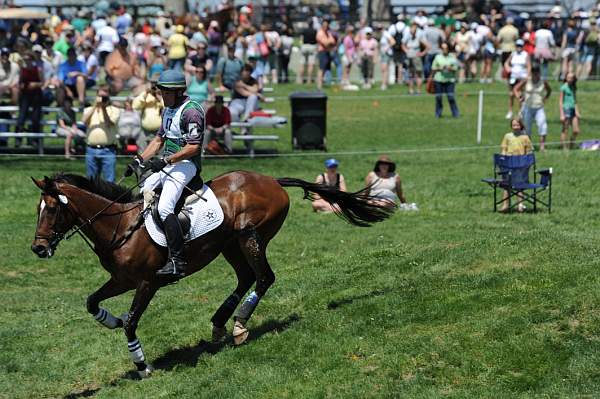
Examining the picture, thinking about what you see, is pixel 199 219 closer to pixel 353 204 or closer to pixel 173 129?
pixel 173 129

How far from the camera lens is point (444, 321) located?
36.9ft

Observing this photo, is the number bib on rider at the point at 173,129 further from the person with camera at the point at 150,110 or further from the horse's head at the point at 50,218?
the person with camera at the point at 150,110

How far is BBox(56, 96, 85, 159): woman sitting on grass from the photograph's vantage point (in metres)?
24.2

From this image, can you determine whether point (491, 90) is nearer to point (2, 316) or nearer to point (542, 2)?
point (542, 2)

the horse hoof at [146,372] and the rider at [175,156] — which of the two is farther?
the horse hoof at [146,372]

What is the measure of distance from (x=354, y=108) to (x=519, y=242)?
65.2 ft

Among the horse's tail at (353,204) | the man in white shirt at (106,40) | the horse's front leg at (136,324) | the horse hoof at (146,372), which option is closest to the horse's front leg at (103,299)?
the horse's front leg at (136,324)

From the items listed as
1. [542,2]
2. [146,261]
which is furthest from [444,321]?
[542,2]

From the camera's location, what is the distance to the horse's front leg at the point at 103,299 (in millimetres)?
11625

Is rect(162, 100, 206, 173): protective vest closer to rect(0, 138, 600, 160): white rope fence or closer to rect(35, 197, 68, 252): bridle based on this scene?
rect(35, 197, 68, 252): bridle

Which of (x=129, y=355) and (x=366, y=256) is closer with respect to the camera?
(x=129, y=355)

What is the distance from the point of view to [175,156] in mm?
11141

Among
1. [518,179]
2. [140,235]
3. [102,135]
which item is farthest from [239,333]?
[102,135]

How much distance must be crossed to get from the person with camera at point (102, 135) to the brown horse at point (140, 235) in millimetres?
8592
